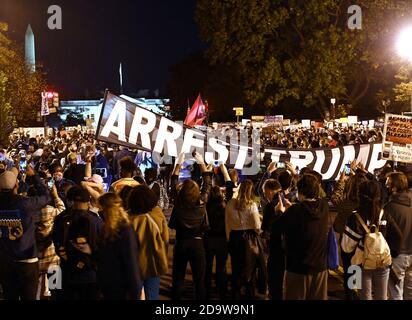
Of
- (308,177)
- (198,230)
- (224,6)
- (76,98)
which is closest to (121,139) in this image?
(198,230)

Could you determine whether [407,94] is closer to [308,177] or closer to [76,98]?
[308,177]

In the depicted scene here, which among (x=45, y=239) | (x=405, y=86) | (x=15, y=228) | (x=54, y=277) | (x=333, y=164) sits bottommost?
(x=54, y=277)

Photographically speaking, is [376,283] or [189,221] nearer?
[376,283]

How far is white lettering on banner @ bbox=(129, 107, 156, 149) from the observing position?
29.8 feet

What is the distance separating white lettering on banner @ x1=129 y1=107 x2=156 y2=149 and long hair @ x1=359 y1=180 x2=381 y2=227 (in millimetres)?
3955

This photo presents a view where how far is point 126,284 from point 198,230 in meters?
1.91

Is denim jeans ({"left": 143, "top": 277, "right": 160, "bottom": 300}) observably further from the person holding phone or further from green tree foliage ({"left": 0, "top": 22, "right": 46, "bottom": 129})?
green tree foliage ({"left": 0, "top": 22, "right": 46, "bottom": 129})

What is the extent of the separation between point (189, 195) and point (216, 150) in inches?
152

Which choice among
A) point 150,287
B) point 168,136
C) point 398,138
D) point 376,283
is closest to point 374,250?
point 376,283

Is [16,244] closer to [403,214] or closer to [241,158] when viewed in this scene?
[403,214]

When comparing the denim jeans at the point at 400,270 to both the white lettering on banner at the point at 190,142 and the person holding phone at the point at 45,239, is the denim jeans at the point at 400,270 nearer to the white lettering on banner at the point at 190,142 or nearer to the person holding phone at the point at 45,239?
the person holding phone at the point at 45,239

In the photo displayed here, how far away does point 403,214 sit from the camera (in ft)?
21.0

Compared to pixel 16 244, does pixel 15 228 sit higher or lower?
higher
